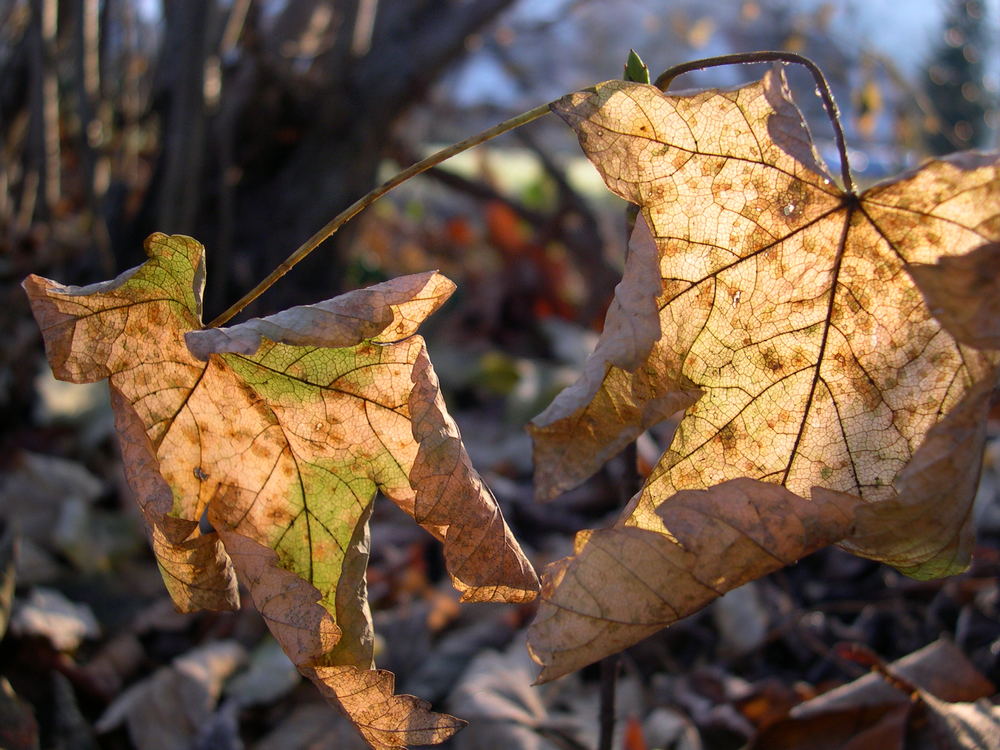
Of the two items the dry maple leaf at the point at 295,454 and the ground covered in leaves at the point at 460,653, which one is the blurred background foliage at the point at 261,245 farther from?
the dry maple leaf at the point at 295,454

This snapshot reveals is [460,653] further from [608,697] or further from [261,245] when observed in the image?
[261,245]

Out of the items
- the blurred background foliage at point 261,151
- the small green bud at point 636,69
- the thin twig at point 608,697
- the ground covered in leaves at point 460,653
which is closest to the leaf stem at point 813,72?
the small green bud at point 636,69

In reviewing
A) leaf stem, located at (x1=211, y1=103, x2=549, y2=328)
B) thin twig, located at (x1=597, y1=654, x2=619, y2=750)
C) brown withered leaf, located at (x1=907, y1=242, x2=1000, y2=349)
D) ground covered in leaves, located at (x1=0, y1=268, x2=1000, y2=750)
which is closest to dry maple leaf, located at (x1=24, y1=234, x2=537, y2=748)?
leaf stem, located at (x1=211, y1=103, x2=549, y2=328)

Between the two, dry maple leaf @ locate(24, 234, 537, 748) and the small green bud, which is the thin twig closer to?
dry maple leaf @ locate(24, 234, 537, 748)

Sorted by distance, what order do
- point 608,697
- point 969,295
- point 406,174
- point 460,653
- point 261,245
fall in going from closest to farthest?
point 969,295, point 406,174, point 608,697, point 460,653, point 261,245

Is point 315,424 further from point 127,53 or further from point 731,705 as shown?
point 127,53

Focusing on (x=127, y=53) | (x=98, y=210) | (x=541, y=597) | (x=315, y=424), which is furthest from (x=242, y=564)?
(x=127, y=53)

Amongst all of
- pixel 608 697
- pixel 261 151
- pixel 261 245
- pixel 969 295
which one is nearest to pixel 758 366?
pixel 969 295
